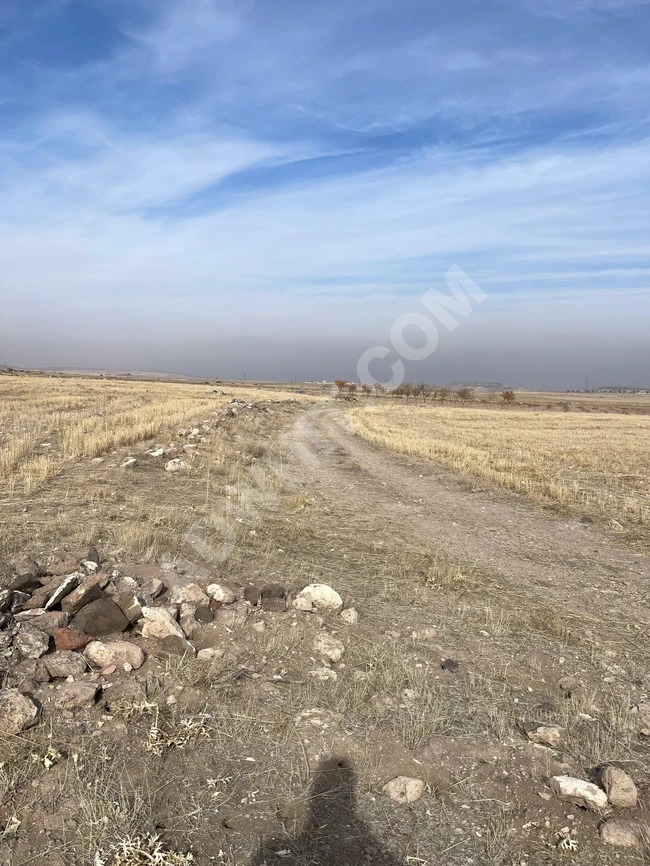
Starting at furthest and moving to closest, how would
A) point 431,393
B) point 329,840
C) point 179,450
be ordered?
1. point 431,393
2. point 179,450
3. point 329,840

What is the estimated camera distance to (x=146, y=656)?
4664mm

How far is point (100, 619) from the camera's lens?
490cm

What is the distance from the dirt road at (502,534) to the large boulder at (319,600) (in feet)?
8.24

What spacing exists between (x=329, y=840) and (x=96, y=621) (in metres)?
2.81

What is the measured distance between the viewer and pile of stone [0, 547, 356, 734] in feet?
13.3

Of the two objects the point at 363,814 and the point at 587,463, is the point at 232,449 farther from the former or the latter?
the point at 363,814

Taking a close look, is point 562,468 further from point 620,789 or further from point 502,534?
point 620,789

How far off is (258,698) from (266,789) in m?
0.97

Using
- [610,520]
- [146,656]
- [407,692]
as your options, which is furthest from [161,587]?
[610,520]

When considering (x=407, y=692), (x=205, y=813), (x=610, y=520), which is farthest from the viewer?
(x=610, y=520)

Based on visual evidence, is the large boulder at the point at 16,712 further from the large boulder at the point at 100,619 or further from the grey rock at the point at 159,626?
the grey rock at the point at 159,626

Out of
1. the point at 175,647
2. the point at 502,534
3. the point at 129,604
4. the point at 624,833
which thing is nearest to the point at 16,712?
the point at 175,647

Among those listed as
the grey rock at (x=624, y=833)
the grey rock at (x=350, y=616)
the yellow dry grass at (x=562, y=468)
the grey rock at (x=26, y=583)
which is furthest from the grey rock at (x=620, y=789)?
the yellow dry grass at (x=562, y=468)

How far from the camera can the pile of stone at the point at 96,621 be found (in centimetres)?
407
